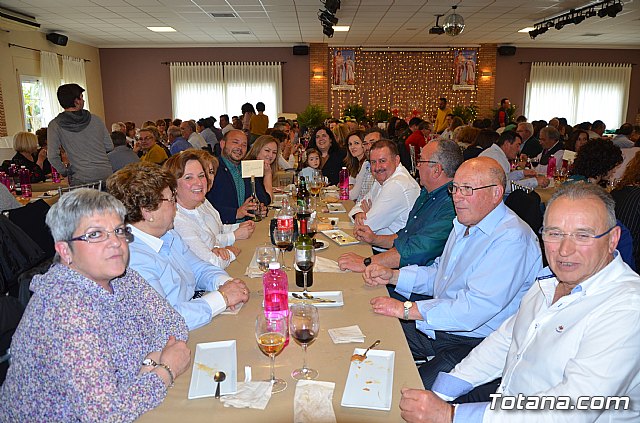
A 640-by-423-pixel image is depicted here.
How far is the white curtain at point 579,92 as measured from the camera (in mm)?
14945

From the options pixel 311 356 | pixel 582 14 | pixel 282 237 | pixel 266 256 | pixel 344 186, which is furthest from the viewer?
pixel 582 14

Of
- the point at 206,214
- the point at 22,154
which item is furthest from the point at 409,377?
the point at 22,154

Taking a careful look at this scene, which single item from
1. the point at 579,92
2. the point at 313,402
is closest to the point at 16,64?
the point at 313,402

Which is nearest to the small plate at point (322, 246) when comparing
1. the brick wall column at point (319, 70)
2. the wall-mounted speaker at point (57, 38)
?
the wall-mounted speaker at point (57, 38)

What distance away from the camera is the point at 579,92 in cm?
1520

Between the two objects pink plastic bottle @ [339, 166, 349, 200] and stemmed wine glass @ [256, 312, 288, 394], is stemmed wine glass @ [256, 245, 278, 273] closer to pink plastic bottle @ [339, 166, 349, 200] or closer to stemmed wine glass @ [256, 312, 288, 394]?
stemmed wine glass @ [256, 312, 288, 394]

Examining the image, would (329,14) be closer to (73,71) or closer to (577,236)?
(577,236)

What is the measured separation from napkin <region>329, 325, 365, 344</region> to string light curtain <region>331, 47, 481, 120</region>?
13594 mm

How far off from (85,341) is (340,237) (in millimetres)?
2155

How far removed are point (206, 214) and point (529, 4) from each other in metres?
7.91

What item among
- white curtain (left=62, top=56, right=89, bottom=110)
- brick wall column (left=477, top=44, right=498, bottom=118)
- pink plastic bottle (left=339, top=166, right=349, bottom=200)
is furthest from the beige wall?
brick wall column (left=477, top=44, right=498, bottom=118)

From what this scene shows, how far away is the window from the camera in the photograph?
10.8 m

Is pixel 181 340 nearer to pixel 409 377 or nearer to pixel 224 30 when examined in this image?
pixel 409 377

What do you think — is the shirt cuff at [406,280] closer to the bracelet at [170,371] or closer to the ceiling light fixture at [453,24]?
the bracelet at [170,371]
